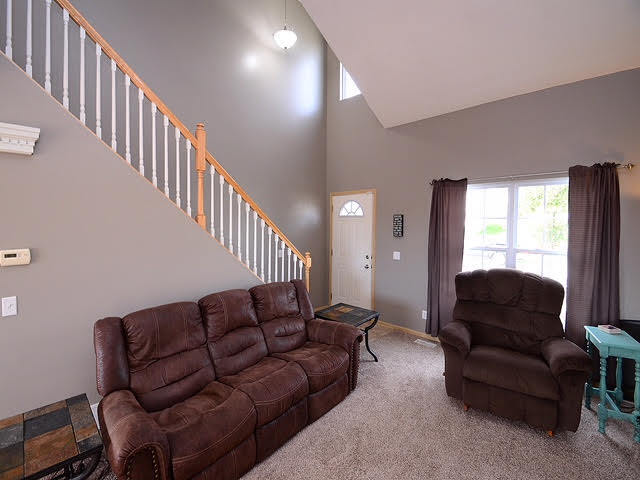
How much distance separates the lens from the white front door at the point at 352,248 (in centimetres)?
498

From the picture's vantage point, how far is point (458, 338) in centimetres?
268

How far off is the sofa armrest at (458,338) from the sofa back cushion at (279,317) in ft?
4.41

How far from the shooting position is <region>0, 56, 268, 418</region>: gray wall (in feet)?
6.25

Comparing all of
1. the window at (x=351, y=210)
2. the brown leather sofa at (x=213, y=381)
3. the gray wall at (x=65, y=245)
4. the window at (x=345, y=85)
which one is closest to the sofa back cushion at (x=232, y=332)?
the brown leather sofa at (x=213, y=381)

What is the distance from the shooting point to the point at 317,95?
17.7ft

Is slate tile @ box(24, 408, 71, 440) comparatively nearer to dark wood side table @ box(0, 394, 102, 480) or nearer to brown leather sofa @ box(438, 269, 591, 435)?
dark wood side table @ box(0, 394, 102, 480)

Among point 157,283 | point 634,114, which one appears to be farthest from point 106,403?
point 634,114

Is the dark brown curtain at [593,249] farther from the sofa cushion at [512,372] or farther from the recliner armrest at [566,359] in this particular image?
the sofa cushion at [512,372]

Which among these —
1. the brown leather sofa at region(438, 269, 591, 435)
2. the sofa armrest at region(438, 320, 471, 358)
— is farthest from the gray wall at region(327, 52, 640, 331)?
the sofa armrest at region(438, 320, 471, 358)

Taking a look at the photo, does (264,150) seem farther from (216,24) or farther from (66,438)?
(66,438)

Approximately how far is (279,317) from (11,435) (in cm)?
188

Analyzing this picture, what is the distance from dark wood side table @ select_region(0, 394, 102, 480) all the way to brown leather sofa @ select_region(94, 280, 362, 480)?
0.10 meters

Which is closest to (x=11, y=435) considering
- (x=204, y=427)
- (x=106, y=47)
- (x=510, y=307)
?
(x=204, y=427)

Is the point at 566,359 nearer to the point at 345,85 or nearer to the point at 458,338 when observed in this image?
the point at 458,338
